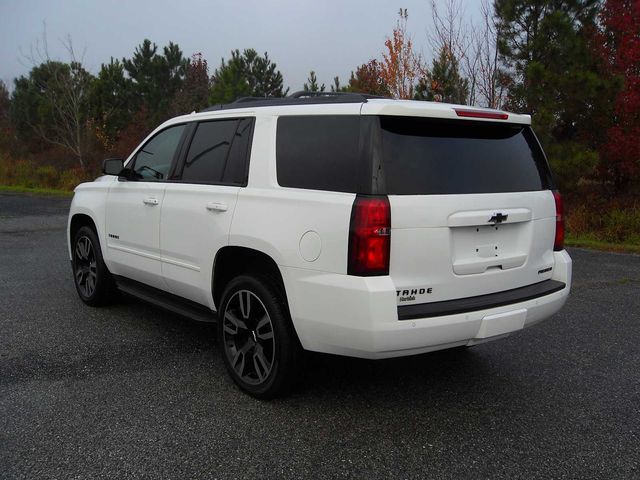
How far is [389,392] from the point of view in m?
3.58

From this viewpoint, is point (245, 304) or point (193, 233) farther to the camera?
point (193, 233)

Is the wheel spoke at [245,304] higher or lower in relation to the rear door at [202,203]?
lower

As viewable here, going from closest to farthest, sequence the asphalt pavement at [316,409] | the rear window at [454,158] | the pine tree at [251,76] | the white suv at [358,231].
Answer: the asphalt pavement at [316,409] < the white suv at [358,231] < the rear window at [454,158] < the pine tree at [251,76]

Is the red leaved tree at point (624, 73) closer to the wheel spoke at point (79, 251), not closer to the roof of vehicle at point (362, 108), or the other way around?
the roof of vehicle at point (362, 108)

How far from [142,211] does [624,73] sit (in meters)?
9.94

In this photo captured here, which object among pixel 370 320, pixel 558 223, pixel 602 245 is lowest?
pixel 602 245

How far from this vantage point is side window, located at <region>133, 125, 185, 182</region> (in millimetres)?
4422

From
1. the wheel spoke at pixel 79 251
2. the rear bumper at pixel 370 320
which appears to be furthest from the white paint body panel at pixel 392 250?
the wheel spoke at pixel 79 251

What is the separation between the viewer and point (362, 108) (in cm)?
296

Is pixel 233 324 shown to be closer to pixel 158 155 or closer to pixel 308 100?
pixel 308 100

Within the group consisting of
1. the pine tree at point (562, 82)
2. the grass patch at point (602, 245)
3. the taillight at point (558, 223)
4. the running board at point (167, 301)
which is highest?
the pine tree at point (562, 82)

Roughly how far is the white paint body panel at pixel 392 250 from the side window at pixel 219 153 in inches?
3.6

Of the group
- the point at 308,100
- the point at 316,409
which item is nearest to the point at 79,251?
the point at 308,100

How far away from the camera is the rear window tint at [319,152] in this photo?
117 inches
